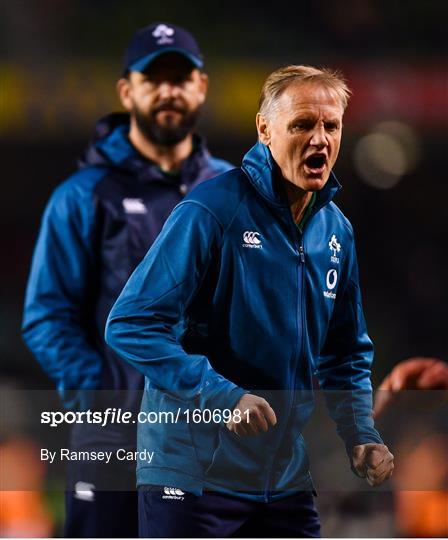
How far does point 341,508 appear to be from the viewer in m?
3.70

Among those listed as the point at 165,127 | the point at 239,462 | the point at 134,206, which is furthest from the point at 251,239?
the point at 165,127

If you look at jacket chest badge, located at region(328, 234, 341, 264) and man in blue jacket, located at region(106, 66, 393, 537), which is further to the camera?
jacket chest badge, located at region(328, 234, 341, 264)

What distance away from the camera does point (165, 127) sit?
344cm

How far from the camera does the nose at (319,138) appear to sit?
8.08 feet

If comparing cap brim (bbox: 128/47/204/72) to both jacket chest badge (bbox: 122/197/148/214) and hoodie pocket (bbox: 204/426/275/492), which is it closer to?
jacket chest badge (bbox: 122/197/148/214)

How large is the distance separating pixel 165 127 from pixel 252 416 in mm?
1447

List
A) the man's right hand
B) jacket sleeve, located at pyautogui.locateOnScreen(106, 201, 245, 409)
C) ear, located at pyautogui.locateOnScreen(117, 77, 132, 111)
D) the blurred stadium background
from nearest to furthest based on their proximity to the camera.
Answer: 1. the man's right hand
2. jacket sleeve, located at pyautogui.locateOnScreen(106, 201, 245, 409)
3. ear, located at pyautogui.locateOnScreen(117, 77, 132, 111)
4. the blurred stadium background

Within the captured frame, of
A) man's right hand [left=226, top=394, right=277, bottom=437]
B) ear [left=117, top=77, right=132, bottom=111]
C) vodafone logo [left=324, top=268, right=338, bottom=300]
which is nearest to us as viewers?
man's right hand [left=226, top=394, right=277, bottom=437]

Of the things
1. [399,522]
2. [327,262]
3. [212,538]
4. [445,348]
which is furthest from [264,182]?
[445,348]

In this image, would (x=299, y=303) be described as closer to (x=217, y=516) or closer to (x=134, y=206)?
(x=217, y=516)

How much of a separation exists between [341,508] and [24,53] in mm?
2094

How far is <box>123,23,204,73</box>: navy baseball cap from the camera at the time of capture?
3.49 m

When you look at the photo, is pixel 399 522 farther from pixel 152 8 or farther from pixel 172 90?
pixel 152 8

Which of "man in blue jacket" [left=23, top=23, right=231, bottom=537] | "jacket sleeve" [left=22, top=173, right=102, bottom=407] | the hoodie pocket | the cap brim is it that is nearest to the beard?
"man in blue jacket" [left=23, top=23, right=231, bottom=537]
